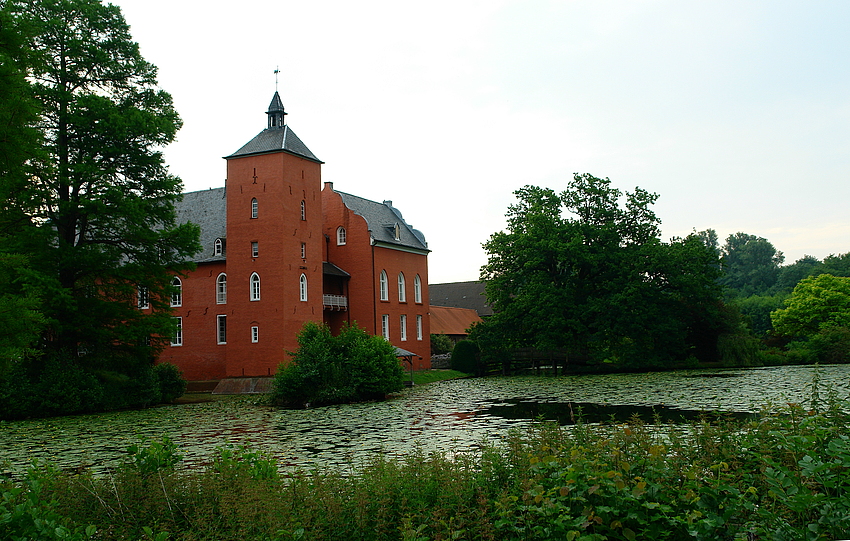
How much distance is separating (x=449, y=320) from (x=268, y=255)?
82.6ft

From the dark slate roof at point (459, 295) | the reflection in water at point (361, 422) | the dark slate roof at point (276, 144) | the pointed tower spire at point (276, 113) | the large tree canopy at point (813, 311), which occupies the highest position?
the pointed tower spire at point (276, 113)

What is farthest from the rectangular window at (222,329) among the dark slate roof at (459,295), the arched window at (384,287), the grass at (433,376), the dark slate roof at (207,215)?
the dark slate roof at (459,295)

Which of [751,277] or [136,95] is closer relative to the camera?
[136,95]

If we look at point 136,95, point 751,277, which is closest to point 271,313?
point 136,95

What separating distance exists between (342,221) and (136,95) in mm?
16896

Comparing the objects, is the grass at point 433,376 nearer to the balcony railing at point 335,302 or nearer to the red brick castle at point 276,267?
the red brick castle at point 276,267

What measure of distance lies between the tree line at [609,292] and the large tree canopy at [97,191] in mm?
20008

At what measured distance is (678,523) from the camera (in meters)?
4.82

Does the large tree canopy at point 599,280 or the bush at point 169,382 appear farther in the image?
the large tree canopy at point 599,280

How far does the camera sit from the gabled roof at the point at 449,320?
53969mm

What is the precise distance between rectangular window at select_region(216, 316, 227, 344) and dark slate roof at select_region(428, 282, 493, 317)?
3303 cm

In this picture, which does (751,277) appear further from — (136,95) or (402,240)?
(136,95)

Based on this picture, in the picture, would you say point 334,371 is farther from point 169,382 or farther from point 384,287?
point 384,287

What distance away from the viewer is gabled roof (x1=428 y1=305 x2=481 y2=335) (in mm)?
53969
